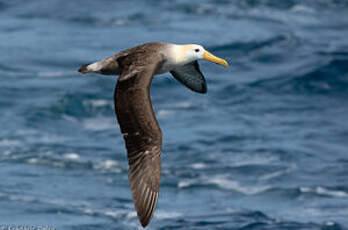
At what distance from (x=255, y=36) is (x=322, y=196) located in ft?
42.3

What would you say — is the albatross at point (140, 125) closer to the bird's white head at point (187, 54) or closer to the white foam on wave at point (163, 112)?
the bird's white head at point (187, 54)

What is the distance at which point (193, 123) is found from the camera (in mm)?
24656

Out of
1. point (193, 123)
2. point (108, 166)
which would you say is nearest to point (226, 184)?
point (108, 166)

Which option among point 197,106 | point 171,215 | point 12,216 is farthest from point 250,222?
point 197,106

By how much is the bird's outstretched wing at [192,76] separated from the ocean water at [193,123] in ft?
13.3

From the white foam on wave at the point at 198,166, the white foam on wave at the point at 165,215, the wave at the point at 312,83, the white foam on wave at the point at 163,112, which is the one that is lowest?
the white foam on wave at the point at 198,166

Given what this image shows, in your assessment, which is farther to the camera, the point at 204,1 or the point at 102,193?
the point at 204,1

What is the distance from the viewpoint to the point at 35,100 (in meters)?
26.0

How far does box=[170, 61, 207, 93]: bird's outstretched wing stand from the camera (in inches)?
598

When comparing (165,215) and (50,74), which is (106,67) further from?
(50,74)

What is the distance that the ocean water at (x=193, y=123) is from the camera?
758 inches

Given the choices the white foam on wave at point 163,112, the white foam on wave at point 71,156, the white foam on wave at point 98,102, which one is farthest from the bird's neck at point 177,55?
the white foam on wave at point 98,102

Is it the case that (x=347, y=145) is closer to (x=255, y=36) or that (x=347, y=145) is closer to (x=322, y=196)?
(x=322, y=196)

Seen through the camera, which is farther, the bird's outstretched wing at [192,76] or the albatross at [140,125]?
the bird's outstretched wing at [192,76]
